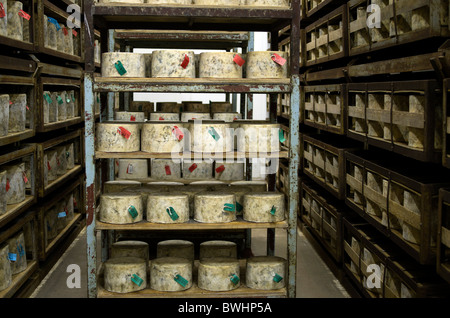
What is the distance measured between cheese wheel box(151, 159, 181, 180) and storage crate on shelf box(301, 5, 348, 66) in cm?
164

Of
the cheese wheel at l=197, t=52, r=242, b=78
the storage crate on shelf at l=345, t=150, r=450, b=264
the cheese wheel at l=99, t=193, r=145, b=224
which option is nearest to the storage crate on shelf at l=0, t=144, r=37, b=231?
the cheese wheel at l=99, t=193, r=145, b=224

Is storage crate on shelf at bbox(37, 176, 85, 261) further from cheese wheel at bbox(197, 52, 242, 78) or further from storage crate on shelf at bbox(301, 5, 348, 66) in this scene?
storage crate on shelf at bbox(301, 5, 348, 66)

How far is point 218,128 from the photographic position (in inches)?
138

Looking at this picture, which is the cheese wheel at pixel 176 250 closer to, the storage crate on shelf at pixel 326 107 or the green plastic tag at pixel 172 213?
the green plastic tag at pixel 172 213

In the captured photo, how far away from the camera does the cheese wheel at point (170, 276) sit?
346 cm

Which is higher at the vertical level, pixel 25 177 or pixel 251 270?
pixel 25 177

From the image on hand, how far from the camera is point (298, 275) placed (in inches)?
176
